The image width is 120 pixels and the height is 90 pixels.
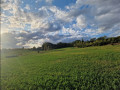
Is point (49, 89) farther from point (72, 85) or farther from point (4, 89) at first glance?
point (4, 89)

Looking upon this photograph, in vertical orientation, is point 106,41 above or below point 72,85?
above

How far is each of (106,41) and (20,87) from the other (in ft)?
295

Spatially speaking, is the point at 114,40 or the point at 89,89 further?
the point at 114,40

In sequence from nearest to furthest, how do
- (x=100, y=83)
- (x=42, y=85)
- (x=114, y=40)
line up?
(x=100, y=83) → (x=42, y=85) → (x=114, y=40)

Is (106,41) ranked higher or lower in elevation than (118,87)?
higher

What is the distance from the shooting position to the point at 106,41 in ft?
252

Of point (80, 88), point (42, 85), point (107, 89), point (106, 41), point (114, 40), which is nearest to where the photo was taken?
point (107, 89)

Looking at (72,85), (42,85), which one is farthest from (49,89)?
(72,85)

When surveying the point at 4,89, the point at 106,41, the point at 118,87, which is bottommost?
the point at 4,89

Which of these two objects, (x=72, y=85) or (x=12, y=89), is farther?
(x=12, y=89)

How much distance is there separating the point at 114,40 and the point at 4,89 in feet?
294

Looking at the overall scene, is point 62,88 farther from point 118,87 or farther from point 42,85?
point 118,87

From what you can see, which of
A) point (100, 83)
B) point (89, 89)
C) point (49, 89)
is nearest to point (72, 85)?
point (89, 89)

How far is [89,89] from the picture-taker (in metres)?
5.17
